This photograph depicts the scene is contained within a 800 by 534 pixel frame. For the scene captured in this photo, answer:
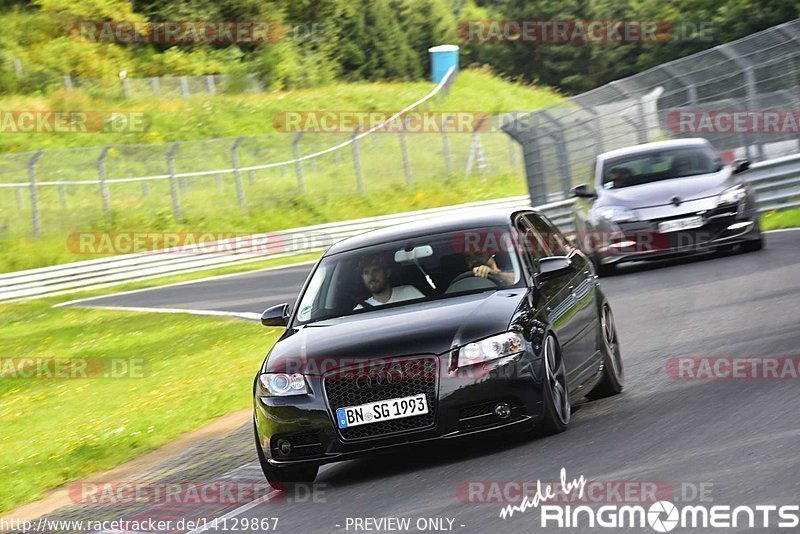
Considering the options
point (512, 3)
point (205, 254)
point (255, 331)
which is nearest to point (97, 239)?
point (205, 254)

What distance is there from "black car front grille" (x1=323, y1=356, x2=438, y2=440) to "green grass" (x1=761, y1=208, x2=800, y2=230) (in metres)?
15.0

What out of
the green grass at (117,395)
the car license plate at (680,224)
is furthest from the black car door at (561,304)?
the car license plate at (680,224)

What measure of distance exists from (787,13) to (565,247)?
6594 centimetres

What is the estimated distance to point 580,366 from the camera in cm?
916

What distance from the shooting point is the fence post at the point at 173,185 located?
134 feet

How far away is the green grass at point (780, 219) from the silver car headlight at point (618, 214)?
15.6 ft

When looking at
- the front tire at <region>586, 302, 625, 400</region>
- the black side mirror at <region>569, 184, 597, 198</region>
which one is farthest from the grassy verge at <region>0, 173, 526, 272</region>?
the front tire at <region>586, 302, 625, 400</region>

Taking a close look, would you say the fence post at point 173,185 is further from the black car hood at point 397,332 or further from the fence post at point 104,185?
the black car hood at point 397,332

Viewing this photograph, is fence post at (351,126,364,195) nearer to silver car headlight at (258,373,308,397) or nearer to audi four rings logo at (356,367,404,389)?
silver car headlight at (258,373,308,397)

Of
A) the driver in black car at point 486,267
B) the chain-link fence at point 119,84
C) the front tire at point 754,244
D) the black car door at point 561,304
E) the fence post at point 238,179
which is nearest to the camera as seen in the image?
the black car door at point 561,304

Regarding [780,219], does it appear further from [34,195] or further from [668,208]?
[34,195]

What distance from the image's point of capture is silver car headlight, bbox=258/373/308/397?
815 cm

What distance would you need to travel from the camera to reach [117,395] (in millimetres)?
15516

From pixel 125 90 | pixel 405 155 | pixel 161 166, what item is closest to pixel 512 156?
pixel 405 155
